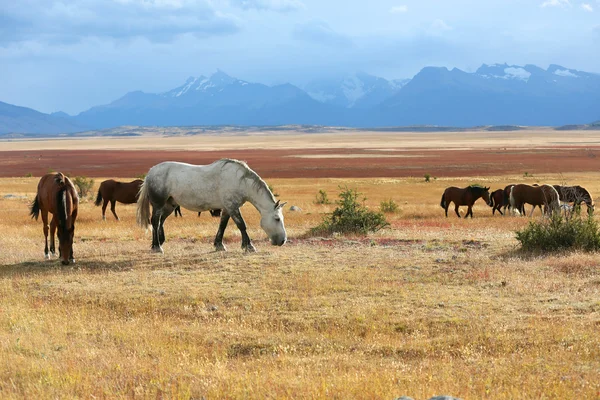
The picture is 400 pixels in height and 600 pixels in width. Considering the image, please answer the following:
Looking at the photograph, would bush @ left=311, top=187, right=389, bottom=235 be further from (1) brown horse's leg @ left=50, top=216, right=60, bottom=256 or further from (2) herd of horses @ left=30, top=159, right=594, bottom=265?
(1) brown horse's leg @ left=50, top=216, right=60, bottom=256

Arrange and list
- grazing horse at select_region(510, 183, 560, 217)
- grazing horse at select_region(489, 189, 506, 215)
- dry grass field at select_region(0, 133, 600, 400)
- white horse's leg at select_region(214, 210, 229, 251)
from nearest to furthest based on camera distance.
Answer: dry grass field at select_region(0, 133, 600, 400), white horse's leg at select_region(214, 210, 229, 251), grazing horse at select_region(510, 183, 560, 217), grazing horse at select_region(489, 189, 506, 215)

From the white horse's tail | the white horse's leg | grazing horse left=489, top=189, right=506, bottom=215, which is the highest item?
the white horse's tail

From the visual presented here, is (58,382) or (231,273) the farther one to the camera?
(231,273)

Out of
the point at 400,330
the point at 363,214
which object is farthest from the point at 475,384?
the point at 363,214

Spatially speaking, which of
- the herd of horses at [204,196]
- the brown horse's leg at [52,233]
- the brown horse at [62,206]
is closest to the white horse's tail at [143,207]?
the herd of horses at [204,196]

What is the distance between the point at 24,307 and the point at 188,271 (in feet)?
12.6

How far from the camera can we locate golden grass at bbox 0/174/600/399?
737 cm

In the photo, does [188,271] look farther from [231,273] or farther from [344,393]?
[344,393]

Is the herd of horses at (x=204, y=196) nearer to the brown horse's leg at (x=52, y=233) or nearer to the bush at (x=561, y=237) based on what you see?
the brown horse's leg at (x=52, y=233)

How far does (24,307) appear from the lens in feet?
37.3

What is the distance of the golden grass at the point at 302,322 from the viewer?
7.37m

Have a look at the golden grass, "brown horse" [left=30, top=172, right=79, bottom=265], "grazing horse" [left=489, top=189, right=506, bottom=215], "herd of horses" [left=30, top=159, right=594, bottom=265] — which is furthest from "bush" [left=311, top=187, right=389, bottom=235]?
"grazing horse" [left=489, top=189, right=506, bottom=215]

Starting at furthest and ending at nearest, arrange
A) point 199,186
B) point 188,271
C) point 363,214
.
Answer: point 363,214
point 199,186
point 188,271

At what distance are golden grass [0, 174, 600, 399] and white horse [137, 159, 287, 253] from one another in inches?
26.2
